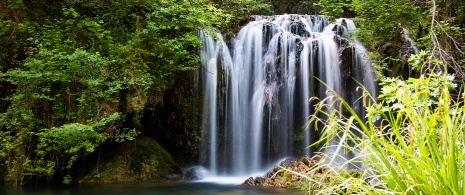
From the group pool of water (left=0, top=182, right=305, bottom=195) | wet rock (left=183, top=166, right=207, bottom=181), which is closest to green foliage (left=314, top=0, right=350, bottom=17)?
pool of water (left=0, top=182, right=305, bottom=195)

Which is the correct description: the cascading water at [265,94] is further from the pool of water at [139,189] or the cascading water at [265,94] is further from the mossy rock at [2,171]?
the mossy rock at [2,171]

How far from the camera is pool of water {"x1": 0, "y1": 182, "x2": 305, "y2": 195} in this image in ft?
24.9

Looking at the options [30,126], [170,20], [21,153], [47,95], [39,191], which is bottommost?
[39,191]

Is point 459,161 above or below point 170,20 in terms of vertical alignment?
below

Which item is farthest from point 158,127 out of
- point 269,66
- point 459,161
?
point 459,161

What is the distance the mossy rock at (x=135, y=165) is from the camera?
9164mm

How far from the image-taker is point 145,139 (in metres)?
10.6

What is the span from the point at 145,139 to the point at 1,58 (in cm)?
393

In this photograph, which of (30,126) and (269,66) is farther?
(269,66)

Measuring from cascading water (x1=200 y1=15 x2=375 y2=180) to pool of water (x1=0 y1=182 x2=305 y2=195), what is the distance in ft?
7.98

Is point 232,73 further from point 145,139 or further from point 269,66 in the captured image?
point 145,139

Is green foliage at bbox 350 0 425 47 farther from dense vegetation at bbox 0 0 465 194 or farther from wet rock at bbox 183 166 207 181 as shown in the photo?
wet rock at bbox 183 166 207 181

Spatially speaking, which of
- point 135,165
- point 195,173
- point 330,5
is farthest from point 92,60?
point 330,5

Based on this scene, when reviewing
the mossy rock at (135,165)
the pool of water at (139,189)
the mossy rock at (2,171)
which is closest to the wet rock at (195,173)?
the mossy rock at (135,165)
